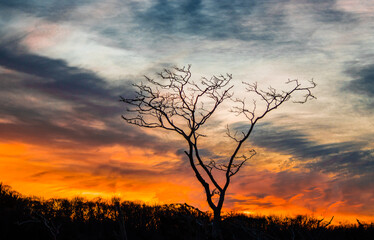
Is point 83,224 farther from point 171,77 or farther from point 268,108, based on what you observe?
point 268,108

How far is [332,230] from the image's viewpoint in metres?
23.6

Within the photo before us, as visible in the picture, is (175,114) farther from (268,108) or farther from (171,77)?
(268,108)

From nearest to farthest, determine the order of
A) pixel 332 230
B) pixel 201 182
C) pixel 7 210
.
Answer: pixel 201 182 < pixel 332 230 < pixel 7 210

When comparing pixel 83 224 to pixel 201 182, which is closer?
pixel 201 182

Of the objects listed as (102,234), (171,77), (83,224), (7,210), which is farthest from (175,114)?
(7,210)

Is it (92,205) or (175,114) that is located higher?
(175,114)

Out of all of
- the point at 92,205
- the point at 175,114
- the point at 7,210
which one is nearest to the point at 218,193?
the point at 175,114

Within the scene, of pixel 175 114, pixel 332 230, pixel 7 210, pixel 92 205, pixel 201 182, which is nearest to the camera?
pixel 201 182

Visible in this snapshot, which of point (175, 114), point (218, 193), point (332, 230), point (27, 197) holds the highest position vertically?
point (175, 114)

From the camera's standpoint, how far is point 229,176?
20766 millimetres

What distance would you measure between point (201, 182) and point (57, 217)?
12.1 meters

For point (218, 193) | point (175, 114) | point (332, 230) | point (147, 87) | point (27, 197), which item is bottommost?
point (332, 230)

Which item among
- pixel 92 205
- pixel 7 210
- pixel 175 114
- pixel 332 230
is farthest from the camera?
pixel 92 205

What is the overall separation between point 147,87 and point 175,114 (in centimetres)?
231
